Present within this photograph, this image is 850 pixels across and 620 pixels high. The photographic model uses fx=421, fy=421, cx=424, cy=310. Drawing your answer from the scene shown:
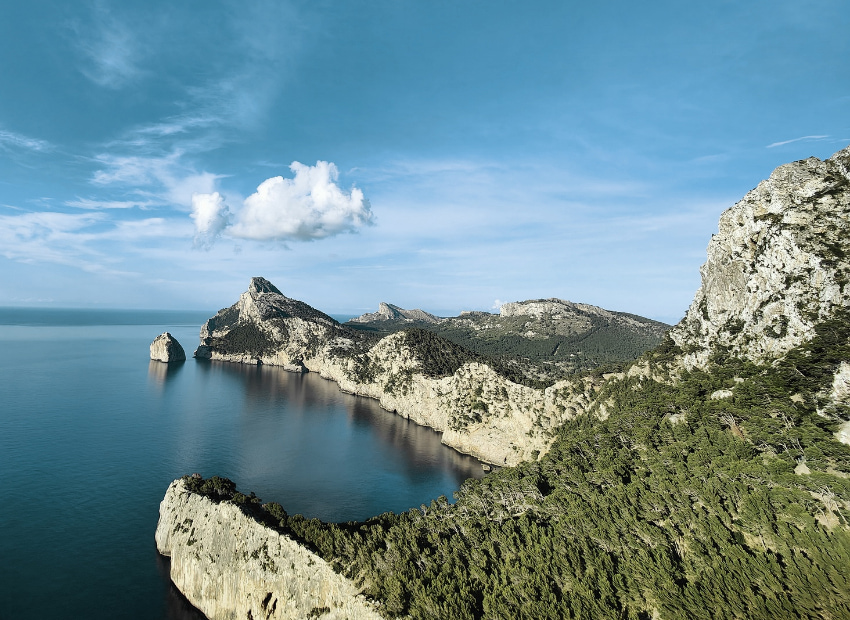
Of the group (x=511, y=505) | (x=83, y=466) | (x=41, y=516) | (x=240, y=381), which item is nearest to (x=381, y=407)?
(x=240, y=381)

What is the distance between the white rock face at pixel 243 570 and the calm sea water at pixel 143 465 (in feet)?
9.20

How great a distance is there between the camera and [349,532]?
3728 cm

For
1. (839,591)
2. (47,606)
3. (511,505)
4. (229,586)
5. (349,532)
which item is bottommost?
(47,606)

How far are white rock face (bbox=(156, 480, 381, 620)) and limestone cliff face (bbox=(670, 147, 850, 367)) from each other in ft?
164

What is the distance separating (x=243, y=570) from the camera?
1471 inches

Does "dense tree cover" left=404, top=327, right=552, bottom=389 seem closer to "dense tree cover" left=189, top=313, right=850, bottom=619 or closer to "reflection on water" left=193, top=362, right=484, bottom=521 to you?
"reflection on water" left=193, top=362, right=484, bottom=521

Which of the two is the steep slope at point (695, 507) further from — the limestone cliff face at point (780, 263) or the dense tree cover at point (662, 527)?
the limestone cliff face at point (780, 263)

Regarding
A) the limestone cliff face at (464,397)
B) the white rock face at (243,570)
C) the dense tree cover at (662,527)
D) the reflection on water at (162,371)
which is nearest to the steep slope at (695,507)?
the dense tree cover at (662,527)

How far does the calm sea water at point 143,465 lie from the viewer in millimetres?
41969

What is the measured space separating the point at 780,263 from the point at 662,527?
35.8 meters

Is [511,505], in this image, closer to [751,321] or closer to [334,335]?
[751,321]

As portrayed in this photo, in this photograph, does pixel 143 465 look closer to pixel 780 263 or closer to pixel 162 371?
pixel 780 263

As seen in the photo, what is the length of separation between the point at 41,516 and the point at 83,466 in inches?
674

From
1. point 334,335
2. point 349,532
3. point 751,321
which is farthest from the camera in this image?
point 334,335
